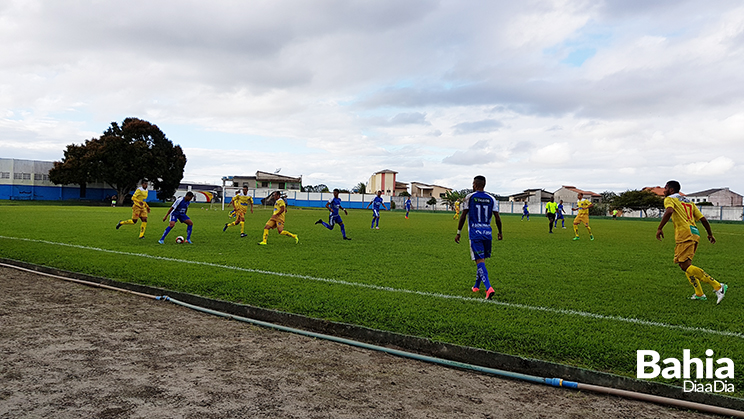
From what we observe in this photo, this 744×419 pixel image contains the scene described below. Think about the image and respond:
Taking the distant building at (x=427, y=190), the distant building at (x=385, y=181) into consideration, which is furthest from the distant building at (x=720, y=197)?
the distant building at (x=385, y=181)

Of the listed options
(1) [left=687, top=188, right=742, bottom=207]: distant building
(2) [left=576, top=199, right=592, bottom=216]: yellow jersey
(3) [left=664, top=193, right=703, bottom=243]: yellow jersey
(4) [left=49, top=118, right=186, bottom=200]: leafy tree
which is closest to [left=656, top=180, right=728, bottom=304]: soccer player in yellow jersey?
(3) [left=664, top=193, right=703, bottom=243]: yellow jersey

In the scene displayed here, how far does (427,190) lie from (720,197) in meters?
67.5

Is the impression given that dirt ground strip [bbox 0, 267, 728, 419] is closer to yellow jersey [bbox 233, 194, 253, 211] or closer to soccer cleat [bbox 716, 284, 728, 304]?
soccer cleat [bbox 716, 284, 728, 304]

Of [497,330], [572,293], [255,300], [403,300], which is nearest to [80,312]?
[255,300]

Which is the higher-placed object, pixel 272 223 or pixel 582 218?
pixel 582 218

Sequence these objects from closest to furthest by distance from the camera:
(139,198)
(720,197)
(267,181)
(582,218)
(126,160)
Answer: (139,198) < (582,218) < (126,160) < (267,181) < (720,197)

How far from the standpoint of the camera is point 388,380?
4.36m

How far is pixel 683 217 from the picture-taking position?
25.1 ft

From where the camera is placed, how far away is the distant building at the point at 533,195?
4263 inches

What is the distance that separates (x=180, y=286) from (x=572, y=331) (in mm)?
6084

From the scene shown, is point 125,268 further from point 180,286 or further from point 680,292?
point 680,292

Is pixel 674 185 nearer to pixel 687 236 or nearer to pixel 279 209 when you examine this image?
pixel 687 236

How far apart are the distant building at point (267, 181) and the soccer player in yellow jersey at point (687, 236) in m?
93.3

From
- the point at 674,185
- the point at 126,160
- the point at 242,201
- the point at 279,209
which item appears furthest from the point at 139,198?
the point at 126,160
